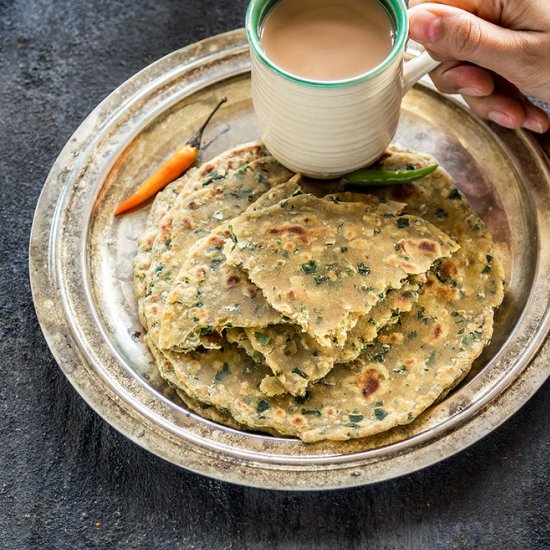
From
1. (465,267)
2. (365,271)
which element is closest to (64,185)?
(365,271)

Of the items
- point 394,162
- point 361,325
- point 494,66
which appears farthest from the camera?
point 394,162

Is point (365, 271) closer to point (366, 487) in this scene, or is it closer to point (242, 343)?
point (242, 343)

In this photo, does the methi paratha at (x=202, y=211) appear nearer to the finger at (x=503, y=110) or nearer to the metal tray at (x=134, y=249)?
the metal tray at (x=134, y=249)

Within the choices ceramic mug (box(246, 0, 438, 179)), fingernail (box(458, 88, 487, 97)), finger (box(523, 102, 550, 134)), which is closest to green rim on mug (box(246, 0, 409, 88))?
ceramic mug (box(246, 0, 438, 179))

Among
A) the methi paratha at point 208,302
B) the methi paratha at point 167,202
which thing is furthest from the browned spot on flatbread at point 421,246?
the methi paratha at point 167,202

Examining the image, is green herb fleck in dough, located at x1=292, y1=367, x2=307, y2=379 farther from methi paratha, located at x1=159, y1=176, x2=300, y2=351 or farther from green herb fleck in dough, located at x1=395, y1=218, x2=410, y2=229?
green herb fleck in dough, located at x1=395, y1=218, x2=410, y2=229

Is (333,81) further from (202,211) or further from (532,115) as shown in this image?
(532,115)

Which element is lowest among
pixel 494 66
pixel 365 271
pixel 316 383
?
pixel 316 383
